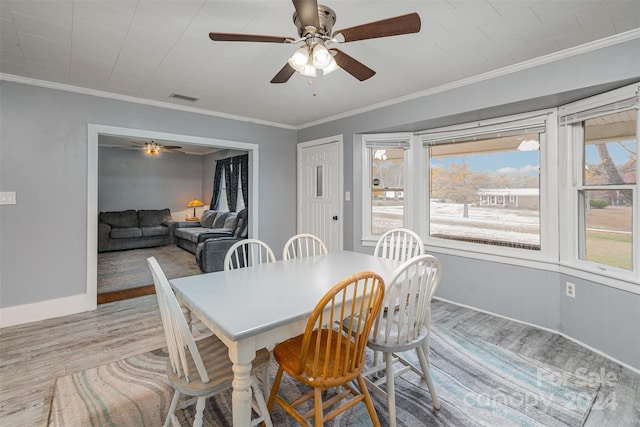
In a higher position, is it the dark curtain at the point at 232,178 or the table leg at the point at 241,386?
the dark curtain at the point at 232,178

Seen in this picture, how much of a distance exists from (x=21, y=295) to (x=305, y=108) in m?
3.52

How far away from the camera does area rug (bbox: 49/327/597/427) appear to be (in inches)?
66.7

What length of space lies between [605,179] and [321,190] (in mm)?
3052

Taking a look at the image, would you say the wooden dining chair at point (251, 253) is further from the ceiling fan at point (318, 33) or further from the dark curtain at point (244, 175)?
the dark curtain at point (244, 175)

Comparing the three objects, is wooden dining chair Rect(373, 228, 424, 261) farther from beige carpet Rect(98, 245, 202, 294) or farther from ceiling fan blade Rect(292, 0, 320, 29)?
beige carpet Rect(98, 245, 202, 294)

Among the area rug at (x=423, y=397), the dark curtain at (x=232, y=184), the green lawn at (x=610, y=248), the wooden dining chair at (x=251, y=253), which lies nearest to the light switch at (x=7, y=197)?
the area rug at (x=423, y=397)

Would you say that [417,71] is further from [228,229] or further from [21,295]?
[228,229]

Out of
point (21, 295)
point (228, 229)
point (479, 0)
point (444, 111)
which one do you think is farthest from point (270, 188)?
point (479, 0)

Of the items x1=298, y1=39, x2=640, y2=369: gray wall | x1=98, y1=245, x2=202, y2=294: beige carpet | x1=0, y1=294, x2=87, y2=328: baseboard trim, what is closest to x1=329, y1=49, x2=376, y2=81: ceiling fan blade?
x1=298, y1=39, x2=640, y2=369: gray wall

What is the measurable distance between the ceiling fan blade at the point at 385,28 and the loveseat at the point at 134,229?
680 cm

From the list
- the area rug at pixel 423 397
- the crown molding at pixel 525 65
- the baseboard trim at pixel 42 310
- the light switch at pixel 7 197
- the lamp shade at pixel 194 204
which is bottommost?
the area rug at pixel 423 397

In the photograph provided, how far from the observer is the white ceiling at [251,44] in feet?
6.00

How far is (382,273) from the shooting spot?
1989mm

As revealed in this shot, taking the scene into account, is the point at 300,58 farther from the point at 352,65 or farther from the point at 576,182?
the point at 576,182
